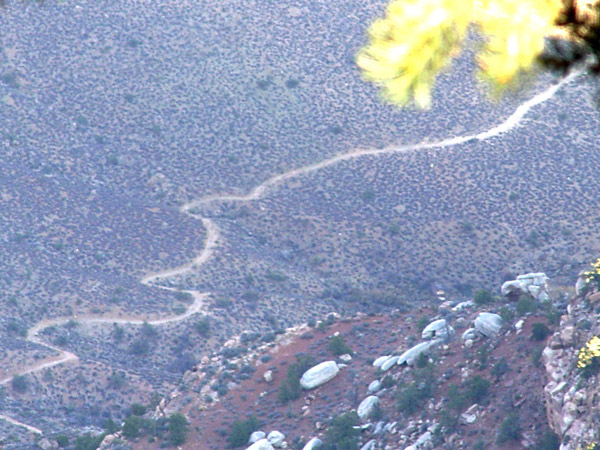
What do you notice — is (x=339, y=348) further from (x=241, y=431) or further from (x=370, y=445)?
(x=370, y=445)

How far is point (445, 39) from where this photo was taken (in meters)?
8.58

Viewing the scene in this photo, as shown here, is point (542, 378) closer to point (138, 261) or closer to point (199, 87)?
point (138, 261)

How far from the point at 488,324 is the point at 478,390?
2712mm

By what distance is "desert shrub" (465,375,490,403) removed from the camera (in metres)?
19.2

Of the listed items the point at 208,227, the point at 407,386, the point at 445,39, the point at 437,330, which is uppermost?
the point at 208,227

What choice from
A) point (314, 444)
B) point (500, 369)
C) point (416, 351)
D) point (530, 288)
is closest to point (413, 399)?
point (500, 369)

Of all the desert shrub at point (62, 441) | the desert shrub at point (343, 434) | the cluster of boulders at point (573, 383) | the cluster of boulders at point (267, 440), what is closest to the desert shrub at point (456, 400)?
the cluster of boulders at point (573, 383)

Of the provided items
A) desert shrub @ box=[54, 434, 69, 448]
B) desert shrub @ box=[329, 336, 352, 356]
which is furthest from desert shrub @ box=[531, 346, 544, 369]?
desert shrub @ box=[54, 434, 69, 448]

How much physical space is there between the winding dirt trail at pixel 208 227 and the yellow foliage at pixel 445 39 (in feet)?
80.0

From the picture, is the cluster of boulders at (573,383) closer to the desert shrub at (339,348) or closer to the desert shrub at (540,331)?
the desert shrub at (540,331)

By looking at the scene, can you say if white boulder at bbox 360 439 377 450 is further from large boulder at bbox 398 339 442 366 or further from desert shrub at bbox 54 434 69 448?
desert shrub at bbox 54 434 69 448

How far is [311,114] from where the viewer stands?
4716cm

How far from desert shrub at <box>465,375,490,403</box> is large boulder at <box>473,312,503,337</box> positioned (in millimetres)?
2114

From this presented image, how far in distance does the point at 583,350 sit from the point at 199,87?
1320 inches
